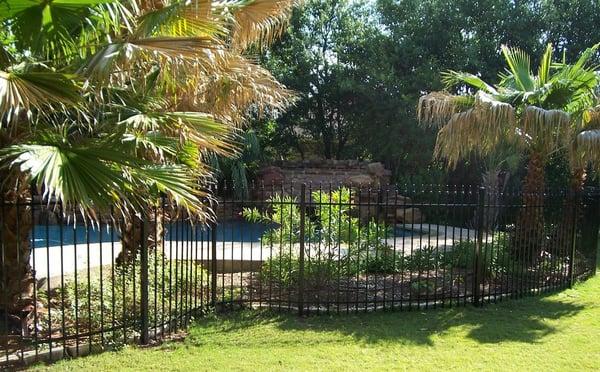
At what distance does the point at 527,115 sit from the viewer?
284 inches

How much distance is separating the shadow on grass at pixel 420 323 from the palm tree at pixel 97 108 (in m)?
1.96

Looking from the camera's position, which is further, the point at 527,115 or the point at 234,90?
the point at 527,115

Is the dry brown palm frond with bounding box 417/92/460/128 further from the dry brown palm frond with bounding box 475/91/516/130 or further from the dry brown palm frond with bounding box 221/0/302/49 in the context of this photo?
the dry brown palm frond with bounding box 221/0/302/49

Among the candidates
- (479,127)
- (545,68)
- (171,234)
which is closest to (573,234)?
(479,127)

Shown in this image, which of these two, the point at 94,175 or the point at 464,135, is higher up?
the point at 464,135

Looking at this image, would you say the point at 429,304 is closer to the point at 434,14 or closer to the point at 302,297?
the point at 302,297

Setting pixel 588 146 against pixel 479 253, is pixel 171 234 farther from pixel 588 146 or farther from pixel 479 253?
pixel 588 146

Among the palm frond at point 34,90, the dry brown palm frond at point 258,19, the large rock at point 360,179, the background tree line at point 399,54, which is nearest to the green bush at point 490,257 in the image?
the dry brown palm frond at point 258,19

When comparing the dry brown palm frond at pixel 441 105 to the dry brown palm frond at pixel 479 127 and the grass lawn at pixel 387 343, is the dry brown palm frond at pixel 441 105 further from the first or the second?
the grass lawn at pixel 387 343

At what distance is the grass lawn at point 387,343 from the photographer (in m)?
4.75

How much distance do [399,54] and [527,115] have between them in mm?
12572

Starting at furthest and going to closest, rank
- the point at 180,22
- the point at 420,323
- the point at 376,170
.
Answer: the point at 376,170, the point at 420,323, the point at 180,22

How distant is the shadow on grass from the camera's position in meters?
5.63

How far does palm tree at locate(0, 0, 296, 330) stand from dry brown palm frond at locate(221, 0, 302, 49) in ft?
1.12
